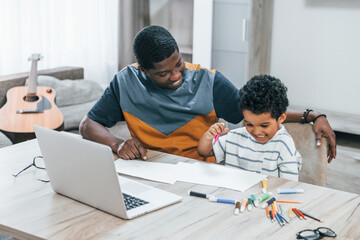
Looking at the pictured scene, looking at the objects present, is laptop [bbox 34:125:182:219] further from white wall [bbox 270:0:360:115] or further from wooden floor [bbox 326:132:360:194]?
white wall [bbox 270:0:360:115]

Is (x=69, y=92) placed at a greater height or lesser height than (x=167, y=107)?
lesser

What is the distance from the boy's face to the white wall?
6.09 ft

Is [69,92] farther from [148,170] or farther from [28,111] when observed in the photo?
[148,170]

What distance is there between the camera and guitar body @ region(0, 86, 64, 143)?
127 inches

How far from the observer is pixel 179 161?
72.0 inches

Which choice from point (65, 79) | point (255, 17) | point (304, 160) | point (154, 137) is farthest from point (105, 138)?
point (65, 79)

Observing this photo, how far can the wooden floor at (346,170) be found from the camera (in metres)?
3.02

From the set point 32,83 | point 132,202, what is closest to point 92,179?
point 132,202

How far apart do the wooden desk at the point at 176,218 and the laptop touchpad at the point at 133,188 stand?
59 millimetres

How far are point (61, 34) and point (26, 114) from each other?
1579mm

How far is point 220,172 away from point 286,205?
1.00 feet

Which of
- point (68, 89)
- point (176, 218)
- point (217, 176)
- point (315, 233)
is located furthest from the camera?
point (68, 89)

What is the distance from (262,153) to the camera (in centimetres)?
182

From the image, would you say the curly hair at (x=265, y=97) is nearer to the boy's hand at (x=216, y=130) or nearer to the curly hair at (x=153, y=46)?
the boy's hand at (x=216, y=130)
